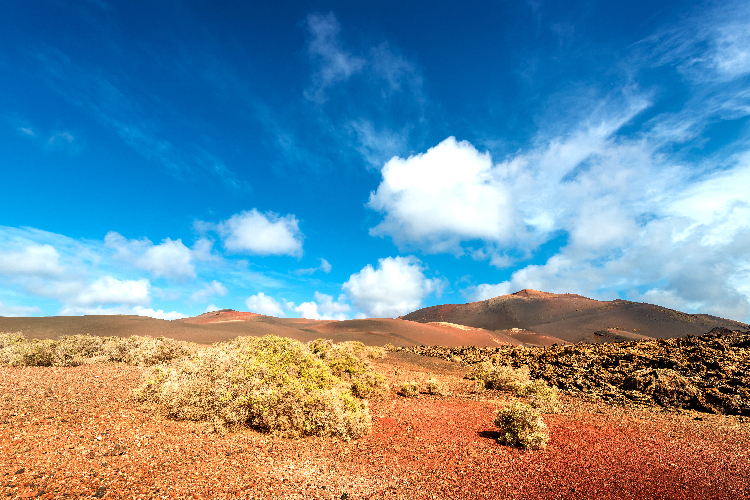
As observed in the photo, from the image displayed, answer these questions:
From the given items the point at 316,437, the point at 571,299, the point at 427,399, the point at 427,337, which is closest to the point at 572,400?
the point at 427,399

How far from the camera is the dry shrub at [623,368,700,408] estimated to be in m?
13.1

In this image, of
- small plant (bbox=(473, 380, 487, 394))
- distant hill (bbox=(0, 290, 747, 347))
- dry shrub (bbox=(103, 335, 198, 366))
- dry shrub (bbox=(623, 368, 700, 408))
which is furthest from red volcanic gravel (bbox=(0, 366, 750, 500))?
distant hill (bbox=(0, 290, 747, 347))

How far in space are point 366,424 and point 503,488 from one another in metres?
3.20

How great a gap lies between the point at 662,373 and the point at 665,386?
1.82 m

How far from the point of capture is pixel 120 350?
15.0m

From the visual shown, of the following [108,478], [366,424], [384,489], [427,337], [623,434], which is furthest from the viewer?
[427,337]

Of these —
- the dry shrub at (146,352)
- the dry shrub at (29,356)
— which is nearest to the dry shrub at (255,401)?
the dry shrub at (146,352)

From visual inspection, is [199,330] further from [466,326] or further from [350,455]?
[466,326]

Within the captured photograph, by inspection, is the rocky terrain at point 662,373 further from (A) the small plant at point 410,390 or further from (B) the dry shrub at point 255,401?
(B) the dry shrub at point 255,401

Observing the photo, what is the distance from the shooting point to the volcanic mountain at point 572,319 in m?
59.5

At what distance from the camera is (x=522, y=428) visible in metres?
8.02

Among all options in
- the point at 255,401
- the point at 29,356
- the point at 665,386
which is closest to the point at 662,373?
the point at 665,386

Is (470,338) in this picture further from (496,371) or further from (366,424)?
(366,424)

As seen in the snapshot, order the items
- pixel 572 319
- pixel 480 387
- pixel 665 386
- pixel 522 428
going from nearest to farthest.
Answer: pixel 522 428, pixel 665 386, pixel 480 387, pixel 572 319
